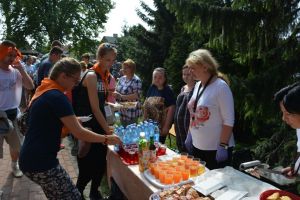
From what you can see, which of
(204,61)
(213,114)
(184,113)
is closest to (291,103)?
(213,114)

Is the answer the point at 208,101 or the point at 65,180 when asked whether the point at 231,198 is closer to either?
the point at 208,101

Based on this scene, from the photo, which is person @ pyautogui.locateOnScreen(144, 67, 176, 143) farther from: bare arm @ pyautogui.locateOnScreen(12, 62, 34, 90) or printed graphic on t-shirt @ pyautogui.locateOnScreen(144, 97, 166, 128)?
bare arm @ pyautogui.locateOnScreen(12, 62, 34, 90)

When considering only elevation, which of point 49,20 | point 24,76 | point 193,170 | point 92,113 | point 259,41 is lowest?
point 193,170

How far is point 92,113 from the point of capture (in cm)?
352

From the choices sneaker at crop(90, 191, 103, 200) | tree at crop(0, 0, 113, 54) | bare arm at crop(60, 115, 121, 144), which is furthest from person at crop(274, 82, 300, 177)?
tree at crop(0, 0, 113, 54)

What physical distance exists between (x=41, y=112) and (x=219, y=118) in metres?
1.50

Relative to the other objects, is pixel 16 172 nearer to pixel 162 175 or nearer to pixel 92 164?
pixel 92 164

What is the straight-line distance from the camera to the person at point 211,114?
9.55 ft

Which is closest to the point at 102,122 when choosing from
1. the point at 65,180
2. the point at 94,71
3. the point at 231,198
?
the point at 94,71

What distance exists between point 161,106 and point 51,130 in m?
2.19

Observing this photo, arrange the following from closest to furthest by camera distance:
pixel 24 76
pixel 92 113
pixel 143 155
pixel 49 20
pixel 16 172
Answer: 1. pixel 143 155
2. pixel 92 113
3. pixel 24 76
4. pixel 16 172
5. pixel 49 20

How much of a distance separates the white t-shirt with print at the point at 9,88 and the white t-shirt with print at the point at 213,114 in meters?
2.55

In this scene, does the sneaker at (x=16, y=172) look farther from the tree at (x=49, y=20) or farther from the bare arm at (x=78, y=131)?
the tree at (x=49, y=20)

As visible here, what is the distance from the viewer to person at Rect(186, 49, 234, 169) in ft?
9.55
